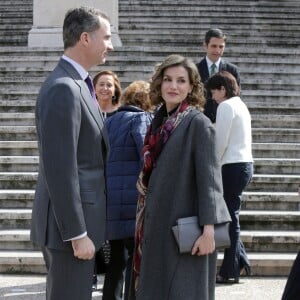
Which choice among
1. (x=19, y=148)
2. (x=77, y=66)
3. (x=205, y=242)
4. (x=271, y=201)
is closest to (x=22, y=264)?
(x=19, y=148)

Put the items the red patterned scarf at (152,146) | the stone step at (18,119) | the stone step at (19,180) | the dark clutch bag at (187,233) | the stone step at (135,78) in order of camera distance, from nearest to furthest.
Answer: the dark clutch bag at (187,233)
the red patterned scarf at (152,146)
the stone step at (19,180)
the stone step at (18,119)
the stone step at (135,78)

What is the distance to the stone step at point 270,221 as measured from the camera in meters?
6.54

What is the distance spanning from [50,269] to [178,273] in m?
0.61

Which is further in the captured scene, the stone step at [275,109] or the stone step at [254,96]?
the stone step at [254,96]

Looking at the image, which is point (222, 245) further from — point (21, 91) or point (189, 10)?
point (189, 10)

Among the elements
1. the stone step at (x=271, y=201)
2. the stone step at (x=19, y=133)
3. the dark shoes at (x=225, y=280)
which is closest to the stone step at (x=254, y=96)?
the stone step at (x=19, y=133)

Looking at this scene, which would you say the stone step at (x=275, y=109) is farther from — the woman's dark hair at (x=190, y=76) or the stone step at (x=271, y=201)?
the woman's dark hair at (x=190, y=76)

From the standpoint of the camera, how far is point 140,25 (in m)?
13.9

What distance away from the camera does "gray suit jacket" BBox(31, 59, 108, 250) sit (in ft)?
9.78

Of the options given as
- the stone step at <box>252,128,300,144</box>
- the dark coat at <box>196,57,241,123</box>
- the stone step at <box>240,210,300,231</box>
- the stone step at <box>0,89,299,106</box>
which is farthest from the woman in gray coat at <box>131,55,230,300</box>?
the stone step at <box>0,89,299,106</box>

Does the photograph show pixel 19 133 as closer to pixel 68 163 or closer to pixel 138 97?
pixel 138 97

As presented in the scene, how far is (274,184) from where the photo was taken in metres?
7.31

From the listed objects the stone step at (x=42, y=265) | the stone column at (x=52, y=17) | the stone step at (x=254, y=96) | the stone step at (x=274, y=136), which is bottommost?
the stone step at (x=42, y=265)

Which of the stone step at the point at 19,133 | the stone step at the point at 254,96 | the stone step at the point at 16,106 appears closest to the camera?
the stone step at the point at 19,133
